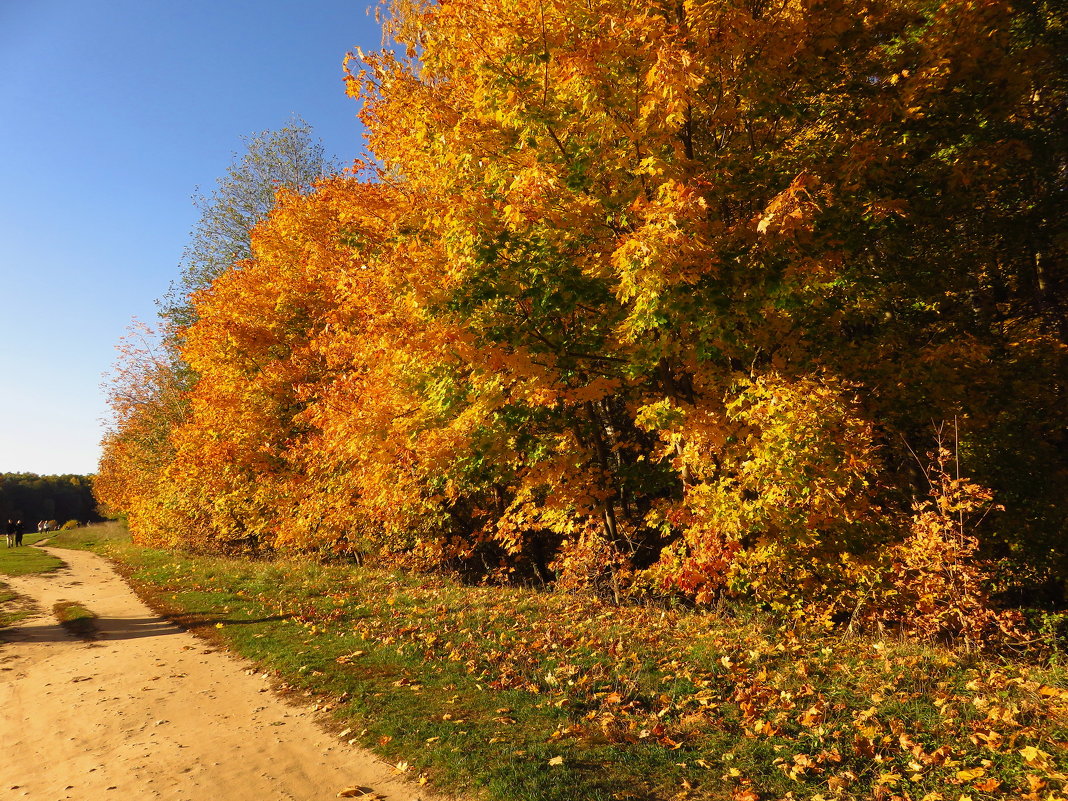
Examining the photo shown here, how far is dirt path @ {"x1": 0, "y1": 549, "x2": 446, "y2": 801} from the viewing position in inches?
214

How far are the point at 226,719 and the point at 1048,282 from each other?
16.3 metres

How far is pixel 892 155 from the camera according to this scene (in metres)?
8.88

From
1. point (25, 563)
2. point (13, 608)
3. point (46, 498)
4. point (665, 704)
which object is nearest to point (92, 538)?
point (25, 563)

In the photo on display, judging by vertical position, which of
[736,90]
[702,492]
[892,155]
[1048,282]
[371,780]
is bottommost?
[371,780]

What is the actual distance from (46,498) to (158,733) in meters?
117

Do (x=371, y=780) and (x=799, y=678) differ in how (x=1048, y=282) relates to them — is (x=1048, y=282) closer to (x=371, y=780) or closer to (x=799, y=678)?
(x=799, y=678)

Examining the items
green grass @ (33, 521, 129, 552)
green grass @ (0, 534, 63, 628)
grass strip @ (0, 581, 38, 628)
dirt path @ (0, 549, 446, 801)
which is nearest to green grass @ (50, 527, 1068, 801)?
dirt path @ (0, 549, 446, 801)

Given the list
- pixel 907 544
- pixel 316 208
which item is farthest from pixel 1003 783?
pixel 316 208

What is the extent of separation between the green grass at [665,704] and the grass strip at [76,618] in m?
3.59

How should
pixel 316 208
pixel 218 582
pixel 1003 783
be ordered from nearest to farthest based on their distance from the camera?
1. pixel 1003 783
2. pixel 218 582
3. pixel 316 208

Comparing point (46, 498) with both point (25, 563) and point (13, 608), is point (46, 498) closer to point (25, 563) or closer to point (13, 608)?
point (25, 563)

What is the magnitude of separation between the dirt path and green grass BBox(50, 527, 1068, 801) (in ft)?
1.56

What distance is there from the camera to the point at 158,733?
6.70 meters

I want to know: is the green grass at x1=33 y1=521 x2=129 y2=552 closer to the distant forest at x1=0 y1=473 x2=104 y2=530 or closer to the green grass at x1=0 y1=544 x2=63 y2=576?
the green grass at x1=0 y1=544 x2=63 y2=576
